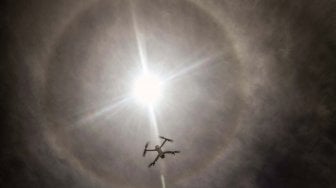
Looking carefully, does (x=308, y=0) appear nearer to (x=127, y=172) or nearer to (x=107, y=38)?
(x=107, y=38)

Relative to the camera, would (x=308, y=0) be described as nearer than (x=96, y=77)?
Yes

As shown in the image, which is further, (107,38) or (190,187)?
(190,187)

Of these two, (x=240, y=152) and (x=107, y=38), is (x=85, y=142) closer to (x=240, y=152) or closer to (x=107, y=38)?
(x=107, y=38)

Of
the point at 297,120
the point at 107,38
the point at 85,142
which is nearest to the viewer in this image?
the point at 107,38

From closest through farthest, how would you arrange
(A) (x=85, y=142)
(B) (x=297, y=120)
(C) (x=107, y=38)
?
(C) (x=107, y=38) → (B) (x=297, y=120) → (A) (x=85, y=142)

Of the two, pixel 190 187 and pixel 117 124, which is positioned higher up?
pixel 117 124

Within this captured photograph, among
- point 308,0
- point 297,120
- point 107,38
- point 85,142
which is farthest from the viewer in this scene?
point 85,142

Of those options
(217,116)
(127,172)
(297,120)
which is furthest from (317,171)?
(127,172)

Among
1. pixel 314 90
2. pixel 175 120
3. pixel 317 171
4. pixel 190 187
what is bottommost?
pixel 317 171

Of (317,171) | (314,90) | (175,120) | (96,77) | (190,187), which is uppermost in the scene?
(96,77)

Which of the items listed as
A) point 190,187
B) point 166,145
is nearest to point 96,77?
point 166,145
